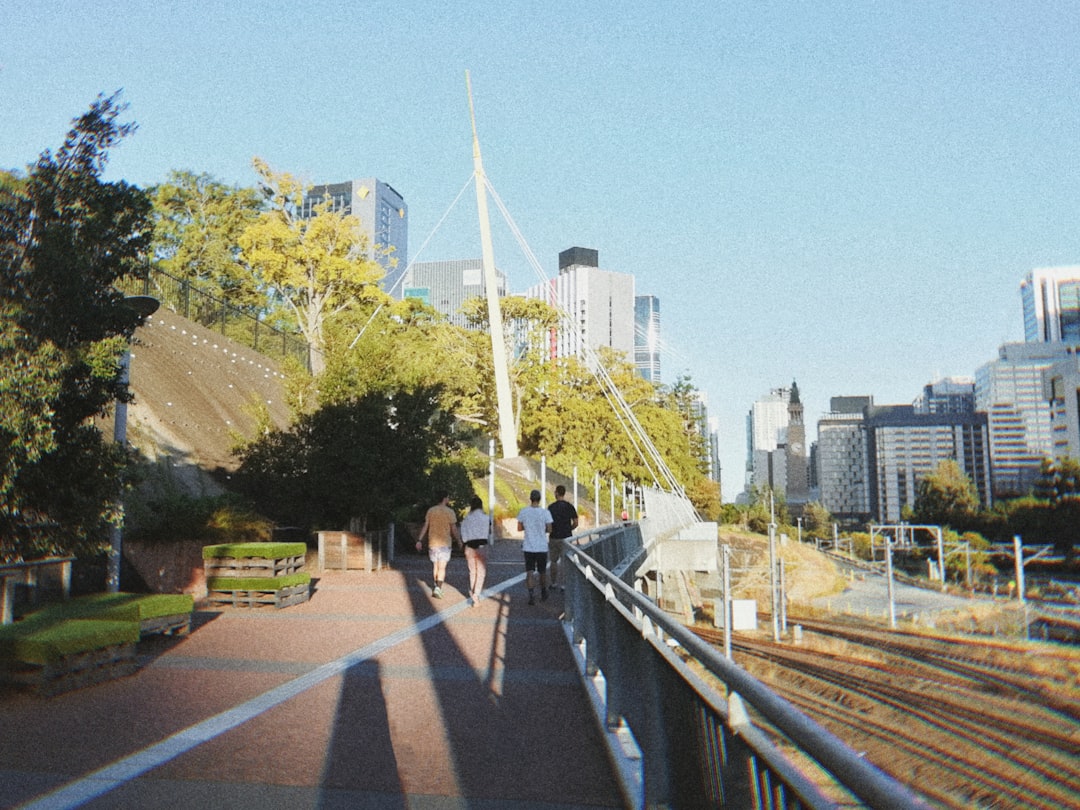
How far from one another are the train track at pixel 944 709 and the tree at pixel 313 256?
2290 cm

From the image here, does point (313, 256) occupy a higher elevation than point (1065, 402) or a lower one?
lower

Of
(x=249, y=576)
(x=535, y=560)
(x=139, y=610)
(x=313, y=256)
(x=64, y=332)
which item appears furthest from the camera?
(x=313, y=256)

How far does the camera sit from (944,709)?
3055cm

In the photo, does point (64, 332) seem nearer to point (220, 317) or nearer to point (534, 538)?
point (534, 538)

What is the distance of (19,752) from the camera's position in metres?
5.97

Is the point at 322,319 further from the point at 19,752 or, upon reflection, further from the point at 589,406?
the point at 19,752

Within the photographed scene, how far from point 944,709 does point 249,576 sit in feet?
81.4

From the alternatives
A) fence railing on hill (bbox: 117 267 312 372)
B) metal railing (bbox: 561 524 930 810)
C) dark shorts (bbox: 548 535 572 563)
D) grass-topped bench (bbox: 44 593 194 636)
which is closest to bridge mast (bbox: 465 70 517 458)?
fence railing on hill (bbox: 117 267 312 372)

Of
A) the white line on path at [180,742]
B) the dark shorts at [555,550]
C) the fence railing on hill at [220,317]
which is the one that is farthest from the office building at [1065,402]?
the white line on path at [180,742]

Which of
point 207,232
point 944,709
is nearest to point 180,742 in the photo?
point 944,709

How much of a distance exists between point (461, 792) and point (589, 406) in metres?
51.6

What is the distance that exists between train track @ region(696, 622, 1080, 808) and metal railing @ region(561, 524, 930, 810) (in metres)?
14.9

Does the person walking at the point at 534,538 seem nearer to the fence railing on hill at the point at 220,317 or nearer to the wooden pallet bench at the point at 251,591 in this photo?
the wooden pallet bench at the point at 251,591

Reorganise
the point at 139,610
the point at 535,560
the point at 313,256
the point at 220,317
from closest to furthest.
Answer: the point at 139,610 → the point at 535,560 → the point at 220,317 → the point at 313,256
